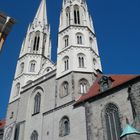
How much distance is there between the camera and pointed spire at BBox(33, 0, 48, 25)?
3885cm

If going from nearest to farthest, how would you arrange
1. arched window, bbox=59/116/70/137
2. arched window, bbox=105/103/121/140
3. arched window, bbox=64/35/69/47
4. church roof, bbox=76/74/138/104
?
arched window, bbox=105/103/121/140
church roof, bbox=76/74/138/104
arched window, bbox=59/116/70/137
arched window, bbox=64/35/69/47

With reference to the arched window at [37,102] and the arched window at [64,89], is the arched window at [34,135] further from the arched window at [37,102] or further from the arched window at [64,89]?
the arched window at [64,89]

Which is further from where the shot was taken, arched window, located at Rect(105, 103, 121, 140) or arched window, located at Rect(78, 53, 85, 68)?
arched window, located at Rect(78, 53, 85, 68)

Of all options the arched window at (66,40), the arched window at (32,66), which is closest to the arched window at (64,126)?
the arched window at (66,40)

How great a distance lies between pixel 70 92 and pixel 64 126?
3332mm

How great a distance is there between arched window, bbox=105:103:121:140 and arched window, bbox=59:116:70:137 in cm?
395

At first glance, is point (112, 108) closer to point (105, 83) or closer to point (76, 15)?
point (105, 83)

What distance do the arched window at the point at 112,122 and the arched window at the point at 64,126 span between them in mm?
3950

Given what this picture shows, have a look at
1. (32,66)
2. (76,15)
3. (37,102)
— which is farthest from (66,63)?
(76,15)

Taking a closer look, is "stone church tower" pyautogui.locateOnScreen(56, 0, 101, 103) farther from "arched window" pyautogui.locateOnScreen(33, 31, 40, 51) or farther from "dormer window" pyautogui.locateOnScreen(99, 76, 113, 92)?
"arched window" pyautogui.locateOnScreen(33, 31, 40, 51)

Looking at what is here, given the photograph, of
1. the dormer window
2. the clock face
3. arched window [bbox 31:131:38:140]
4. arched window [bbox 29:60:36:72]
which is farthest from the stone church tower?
the clock face

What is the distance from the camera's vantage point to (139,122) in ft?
54.1

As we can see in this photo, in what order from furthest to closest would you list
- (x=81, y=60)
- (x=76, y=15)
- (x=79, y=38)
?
(x=76, y=15) → (x=79, y=38) → (x=81, y=60)

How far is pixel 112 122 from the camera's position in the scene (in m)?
19.0
